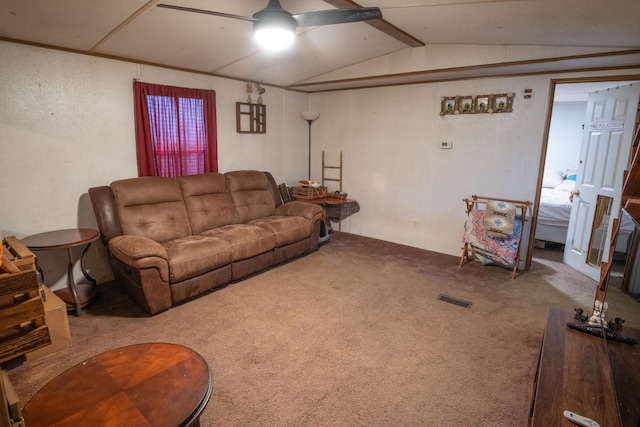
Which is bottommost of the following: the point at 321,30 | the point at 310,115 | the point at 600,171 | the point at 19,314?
the point at 19,314

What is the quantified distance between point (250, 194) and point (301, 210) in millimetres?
682

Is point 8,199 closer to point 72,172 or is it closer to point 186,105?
point 72,172

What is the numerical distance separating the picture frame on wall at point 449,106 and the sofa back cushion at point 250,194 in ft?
8.00

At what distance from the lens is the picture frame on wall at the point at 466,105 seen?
4.09 metres

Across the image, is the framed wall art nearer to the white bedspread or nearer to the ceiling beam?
the ceiling beam

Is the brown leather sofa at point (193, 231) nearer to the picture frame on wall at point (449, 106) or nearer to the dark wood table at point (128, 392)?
the dark wood table at point (128, 392)

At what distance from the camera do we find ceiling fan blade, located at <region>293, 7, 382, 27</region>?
1887 millimetres

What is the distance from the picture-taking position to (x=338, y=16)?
1963mm

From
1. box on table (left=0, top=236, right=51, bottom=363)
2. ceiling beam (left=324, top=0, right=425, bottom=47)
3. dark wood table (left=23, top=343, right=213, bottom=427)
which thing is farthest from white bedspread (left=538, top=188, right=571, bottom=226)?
box on table (left=0, top=236, right=51, bottom=363)

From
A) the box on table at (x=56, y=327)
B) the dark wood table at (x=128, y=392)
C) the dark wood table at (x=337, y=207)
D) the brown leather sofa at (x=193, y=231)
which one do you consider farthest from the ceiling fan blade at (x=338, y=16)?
the dark wood table at (x=337, y=207)

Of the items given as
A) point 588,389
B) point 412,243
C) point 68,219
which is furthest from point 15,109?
point 412,243

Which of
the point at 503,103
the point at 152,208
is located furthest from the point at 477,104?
the point at 152,208

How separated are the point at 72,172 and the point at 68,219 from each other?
1.45 feet

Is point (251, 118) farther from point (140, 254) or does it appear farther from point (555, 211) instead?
point (555, 211)
